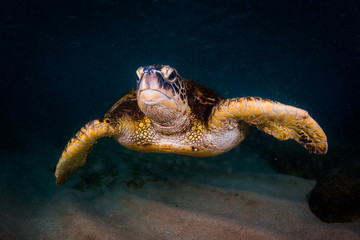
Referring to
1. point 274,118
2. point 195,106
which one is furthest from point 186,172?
point 274,118

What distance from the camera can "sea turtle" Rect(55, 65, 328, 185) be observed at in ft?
6.95

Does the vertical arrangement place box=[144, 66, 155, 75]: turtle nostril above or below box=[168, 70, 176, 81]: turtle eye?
above

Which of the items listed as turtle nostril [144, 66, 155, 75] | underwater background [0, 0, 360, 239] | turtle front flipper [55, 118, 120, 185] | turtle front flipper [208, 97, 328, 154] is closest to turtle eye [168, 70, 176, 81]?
turtle nostril [144, 66, 155, 75]

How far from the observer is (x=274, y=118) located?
87.0 inches

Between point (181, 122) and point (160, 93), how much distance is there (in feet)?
2.63

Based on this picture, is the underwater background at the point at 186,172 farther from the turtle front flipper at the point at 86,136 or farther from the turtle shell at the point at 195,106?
the turtle shell at the point at 195,106

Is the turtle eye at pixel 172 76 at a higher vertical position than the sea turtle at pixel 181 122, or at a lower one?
higher

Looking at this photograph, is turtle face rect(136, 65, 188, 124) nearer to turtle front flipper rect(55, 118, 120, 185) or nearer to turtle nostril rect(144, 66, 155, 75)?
turtle nostril rect(144, 66, 155, 75)

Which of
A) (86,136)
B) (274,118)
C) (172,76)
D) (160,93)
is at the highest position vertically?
(172,76)

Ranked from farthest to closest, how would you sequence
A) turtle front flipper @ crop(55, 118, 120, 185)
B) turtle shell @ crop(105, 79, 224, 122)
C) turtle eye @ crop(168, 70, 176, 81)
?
1. turtle shell @ crop(105, 79, 224, 122)
2. turtle front flipper @ crop(55, 118, 120, 185)
3. turtle eye @ crop(168, 70, 176, 81)

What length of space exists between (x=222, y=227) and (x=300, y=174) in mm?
3774

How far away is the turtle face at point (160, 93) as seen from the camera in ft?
6.74

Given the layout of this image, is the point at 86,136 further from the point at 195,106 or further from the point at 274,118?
the point at 274,118

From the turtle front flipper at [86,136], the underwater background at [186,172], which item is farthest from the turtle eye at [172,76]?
the underwater background at [186,172]
